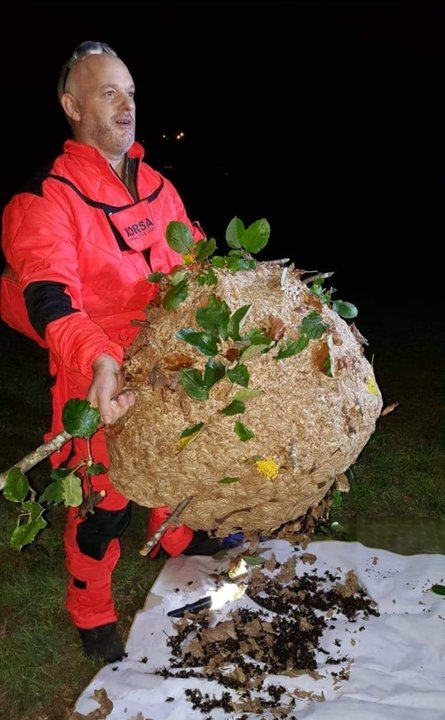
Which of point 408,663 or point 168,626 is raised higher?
point 168,626

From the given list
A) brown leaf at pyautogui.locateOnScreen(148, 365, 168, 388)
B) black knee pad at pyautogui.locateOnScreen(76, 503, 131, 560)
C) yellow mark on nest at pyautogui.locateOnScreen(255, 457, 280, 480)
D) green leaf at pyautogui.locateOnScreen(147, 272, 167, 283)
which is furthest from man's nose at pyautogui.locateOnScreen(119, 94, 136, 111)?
black knee pad at pyautogui.locateOnScreen(76, 503, 131, 560)

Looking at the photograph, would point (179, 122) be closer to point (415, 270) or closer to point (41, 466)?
point (415, 270)

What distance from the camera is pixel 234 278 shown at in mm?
2025

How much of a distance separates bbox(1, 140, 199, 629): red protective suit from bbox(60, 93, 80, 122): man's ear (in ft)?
0.36

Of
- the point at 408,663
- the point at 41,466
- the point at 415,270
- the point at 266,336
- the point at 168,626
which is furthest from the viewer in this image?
the point at 415,270

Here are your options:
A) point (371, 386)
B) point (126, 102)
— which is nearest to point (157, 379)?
point (371, 386)

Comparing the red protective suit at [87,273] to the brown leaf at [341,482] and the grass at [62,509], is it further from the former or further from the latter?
the brown leaf at [341,482]

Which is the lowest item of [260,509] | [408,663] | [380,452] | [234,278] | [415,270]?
[415,270]

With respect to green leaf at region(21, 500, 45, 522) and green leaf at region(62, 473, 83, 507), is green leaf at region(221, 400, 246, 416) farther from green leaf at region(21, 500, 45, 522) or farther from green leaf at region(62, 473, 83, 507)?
green leaf at region(21, 500, 45, 522)

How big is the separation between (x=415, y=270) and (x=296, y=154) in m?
13.1

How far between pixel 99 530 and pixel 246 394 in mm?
1115

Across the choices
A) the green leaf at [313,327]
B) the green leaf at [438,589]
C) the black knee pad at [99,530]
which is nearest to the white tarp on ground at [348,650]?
the green leaf at [438,589]

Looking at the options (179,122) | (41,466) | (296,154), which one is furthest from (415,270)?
(179,122)

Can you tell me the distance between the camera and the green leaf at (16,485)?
1.85 metres
